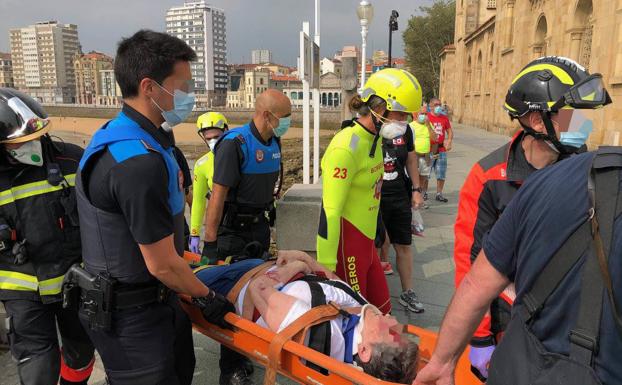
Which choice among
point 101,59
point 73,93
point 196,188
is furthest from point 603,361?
point 73,93

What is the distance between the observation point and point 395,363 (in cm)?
217

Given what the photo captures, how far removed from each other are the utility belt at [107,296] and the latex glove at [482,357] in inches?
55.6

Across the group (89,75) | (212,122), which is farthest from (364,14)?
(89,75)

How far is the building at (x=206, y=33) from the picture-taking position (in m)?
134

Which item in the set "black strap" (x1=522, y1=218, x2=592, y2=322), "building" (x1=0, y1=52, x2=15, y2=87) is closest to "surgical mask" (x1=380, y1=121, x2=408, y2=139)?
"black strap" (x1=522, y1=218, x2=592, y2=322)

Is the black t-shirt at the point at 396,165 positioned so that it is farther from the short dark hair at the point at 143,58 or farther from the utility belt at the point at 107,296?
the utility belt at the point at 107,296

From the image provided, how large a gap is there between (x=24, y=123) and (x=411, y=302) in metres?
3.35

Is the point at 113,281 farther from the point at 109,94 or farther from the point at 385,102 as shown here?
the point at 109,94

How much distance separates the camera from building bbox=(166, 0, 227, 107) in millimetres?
134050

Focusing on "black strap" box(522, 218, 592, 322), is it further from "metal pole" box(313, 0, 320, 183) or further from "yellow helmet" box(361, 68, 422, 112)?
"metal pole" box(313, 0, 320, 183)

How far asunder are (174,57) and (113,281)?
102 cm

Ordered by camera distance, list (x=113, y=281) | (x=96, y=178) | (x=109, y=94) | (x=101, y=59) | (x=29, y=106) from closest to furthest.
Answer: (x=96, y=178)
(x=113, y=281)
(x=29, y=106)
(x=109, y=94)
(x=101, y=59)

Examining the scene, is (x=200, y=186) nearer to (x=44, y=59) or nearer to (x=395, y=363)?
(x=395, y=363)

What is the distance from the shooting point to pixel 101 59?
421 feet
